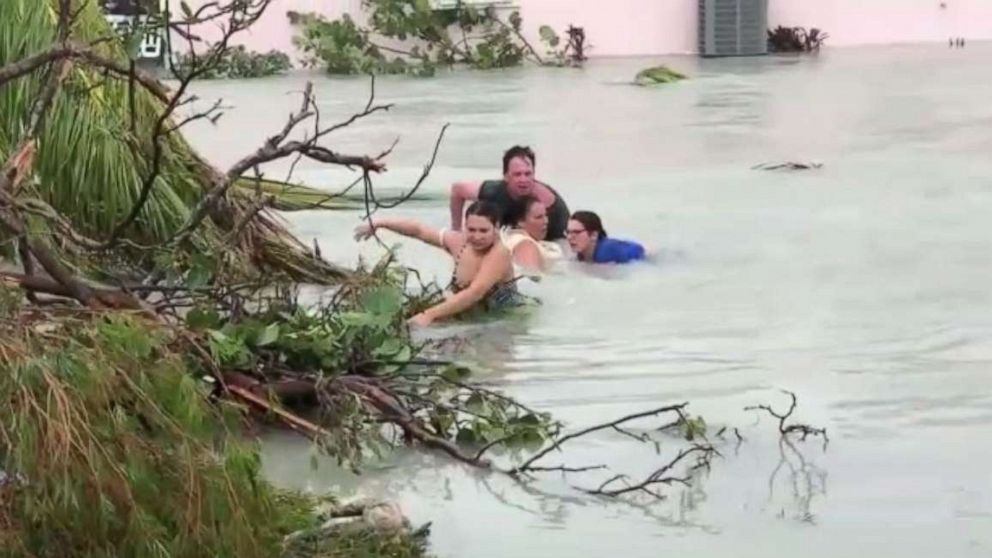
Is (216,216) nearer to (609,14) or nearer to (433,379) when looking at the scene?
(433,379)

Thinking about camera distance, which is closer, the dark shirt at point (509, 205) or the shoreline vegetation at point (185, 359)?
the shoreline vegetation at point (185, 359)

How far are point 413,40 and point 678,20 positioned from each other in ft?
10.7

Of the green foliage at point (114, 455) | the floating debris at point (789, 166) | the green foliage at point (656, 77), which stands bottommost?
the floating debris at point (789, 166)

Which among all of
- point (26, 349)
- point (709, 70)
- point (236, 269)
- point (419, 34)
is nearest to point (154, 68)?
point (419, 34)

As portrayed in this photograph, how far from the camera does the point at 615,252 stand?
7.89 m

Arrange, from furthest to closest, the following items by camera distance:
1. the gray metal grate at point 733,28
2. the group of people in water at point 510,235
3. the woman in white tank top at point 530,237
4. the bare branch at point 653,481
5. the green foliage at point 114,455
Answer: the gray metal grate at point 733,28 < the woman in white tank top at point 530,237 < the group of people in water at point 510,235 < the bare branch at point 653,481 < the green foliage at point 114,455

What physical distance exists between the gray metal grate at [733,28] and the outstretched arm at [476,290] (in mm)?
13711

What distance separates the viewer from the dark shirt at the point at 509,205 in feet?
26.6

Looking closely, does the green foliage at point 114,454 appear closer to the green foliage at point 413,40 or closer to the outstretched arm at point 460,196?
the outstretched arm at point 460,196

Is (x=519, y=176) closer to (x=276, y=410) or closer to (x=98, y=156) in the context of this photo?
(x=98, y=156)

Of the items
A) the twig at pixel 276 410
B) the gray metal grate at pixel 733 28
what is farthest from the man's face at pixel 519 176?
the gray metal grate at pixel 733 28

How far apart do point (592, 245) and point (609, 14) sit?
1280 centimetres

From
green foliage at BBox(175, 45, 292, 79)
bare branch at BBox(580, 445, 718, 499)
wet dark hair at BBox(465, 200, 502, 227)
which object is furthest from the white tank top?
green foliage at BBox(175, 45, 292, 79)

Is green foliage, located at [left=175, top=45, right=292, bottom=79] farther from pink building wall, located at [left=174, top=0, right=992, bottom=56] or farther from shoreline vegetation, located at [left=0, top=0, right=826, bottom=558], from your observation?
shoreline vegetation, located at [left=0, top=0, right=826, bottom=558]
